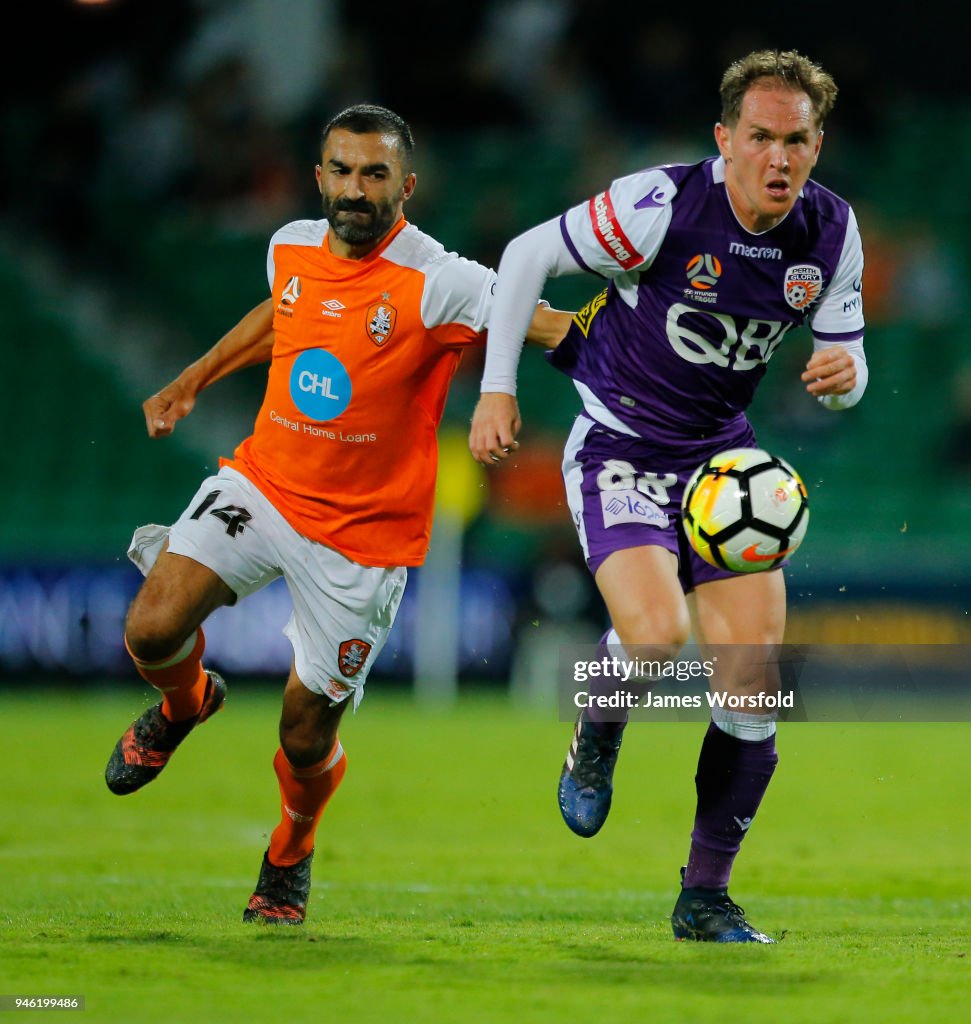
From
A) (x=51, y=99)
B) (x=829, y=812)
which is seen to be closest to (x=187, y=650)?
(x=829, y=812)

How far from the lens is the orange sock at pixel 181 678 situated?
6.04 m

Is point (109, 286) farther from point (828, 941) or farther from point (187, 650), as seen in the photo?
point (828, 941)

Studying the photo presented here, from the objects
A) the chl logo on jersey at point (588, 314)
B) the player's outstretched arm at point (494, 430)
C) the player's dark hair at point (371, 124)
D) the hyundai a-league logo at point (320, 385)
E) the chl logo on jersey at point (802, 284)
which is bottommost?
the player's outstretched arm at point (494, 430)

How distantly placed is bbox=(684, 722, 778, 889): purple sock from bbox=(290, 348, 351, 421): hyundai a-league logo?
1705 millimetres

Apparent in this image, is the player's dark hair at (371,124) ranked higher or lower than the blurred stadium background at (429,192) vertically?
lower

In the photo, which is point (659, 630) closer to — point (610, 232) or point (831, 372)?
point (831, 372)

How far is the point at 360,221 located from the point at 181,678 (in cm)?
173

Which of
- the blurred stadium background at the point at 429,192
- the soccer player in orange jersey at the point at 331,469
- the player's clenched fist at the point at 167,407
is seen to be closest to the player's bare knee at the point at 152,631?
the soccer player in orange jersey at the point at 331,469

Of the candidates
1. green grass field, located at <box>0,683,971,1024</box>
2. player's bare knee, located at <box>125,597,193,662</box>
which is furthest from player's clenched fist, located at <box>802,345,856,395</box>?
player's bare knee, located at <box>125,597,193,662</box>

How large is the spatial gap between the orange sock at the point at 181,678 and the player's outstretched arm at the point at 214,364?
0.80m

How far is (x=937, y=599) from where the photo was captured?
14039 millimetres

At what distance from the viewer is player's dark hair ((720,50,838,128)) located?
5.29 meters

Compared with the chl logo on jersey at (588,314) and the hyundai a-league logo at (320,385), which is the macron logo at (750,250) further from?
the hyundai a-league logo at (320,385)

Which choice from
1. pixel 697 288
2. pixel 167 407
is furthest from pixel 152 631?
pixel 697 288
